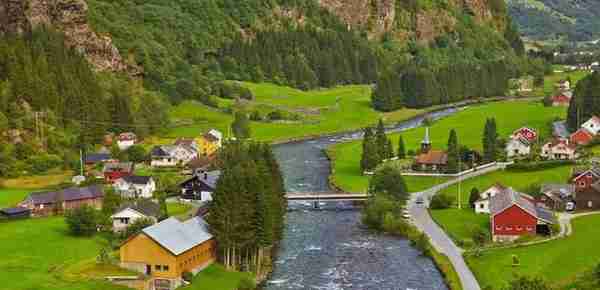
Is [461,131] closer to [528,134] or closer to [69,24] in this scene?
[528,134]

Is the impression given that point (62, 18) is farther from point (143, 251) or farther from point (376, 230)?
point (143, 251)

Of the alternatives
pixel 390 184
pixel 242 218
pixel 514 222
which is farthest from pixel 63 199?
pixel 514 222

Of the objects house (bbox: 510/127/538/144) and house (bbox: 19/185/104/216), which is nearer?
house (bbox: 19/185/104/216)

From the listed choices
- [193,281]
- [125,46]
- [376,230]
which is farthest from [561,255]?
[125,46]

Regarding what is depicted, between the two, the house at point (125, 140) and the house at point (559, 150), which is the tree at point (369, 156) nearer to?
the house at point (559, 150)

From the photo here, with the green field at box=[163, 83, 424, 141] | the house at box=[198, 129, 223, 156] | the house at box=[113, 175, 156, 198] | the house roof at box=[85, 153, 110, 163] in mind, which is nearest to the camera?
the house at box=[113, 175, 156, 198]

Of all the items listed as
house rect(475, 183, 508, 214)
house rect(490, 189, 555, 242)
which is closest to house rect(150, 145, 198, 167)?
house rect(475, 183, 508, 214)

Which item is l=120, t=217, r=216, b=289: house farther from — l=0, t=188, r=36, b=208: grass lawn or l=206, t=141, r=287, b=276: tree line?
l=0, t=188, r=36, b=208: grass lawn
